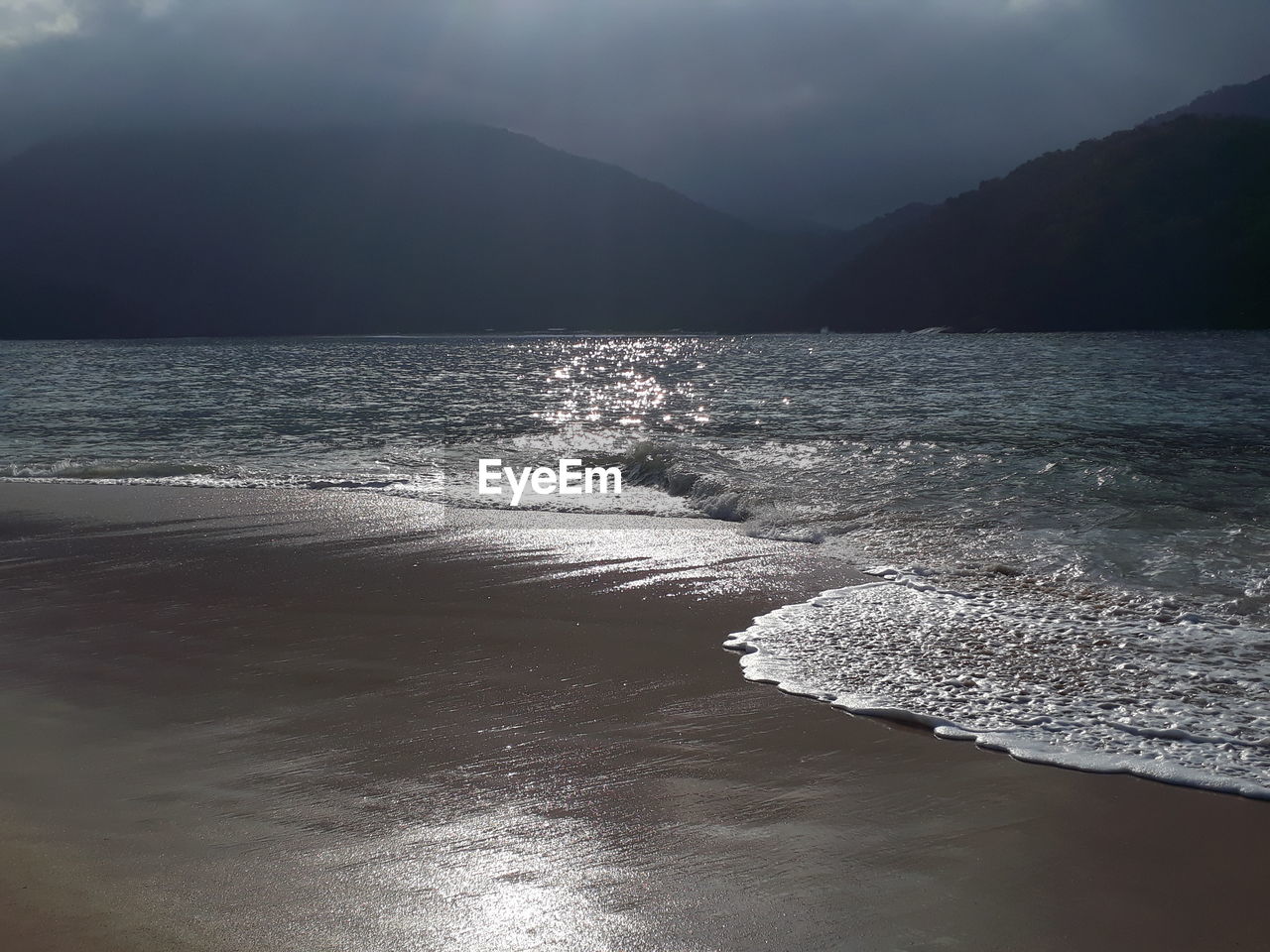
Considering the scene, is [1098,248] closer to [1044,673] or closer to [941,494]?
[941,494]

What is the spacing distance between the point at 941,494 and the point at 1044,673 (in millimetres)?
5805

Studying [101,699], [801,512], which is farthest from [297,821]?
[801,512]

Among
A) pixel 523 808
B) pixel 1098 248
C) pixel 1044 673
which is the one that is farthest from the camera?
pixel 1098 248

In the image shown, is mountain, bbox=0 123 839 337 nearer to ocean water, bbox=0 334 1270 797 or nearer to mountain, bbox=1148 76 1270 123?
mountain, bbox=1148 76 1270 123

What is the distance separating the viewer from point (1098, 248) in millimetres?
108688

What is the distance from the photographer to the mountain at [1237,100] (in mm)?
183750

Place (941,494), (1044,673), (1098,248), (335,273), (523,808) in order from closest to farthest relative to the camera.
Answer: (523,808), (1044,673), (941,494), (1098,248), (335,273)

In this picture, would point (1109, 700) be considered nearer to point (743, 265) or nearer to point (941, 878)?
point (941, 878)

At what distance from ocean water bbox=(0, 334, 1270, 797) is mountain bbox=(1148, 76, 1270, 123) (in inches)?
7540

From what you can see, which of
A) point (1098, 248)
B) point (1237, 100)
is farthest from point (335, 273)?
point (1237, 100)

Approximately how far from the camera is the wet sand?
8.93 ft

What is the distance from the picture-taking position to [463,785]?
3592 millimetres

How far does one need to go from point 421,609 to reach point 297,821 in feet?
9.81

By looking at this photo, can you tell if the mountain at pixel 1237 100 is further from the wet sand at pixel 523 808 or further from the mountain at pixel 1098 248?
the wet sand at pixel 523 808
